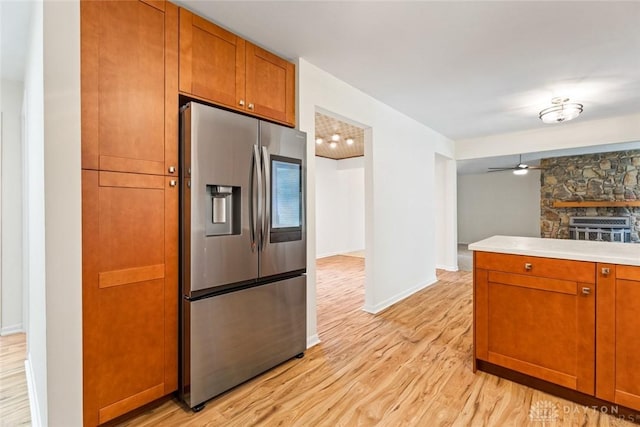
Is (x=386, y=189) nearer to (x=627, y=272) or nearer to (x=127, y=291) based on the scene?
(x=627, y=272)

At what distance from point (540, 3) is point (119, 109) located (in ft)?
8.58

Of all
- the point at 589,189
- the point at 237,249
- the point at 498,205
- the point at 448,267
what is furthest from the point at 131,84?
the point at 498,205

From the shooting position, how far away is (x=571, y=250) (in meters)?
1.96

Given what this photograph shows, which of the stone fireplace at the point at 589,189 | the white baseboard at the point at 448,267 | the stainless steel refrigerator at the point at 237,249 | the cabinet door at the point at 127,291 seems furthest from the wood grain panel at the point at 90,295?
the stone fireplace at the point at 589,189

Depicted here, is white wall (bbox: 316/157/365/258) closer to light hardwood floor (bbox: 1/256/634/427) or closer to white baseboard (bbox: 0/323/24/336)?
light hardwood floor (bbox: 1/256/634/427)

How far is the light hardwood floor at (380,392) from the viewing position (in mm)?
1747

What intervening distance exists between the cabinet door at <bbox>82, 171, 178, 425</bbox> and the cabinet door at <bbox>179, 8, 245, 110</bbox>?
65 cm

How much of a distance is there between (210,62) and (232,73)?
0.54 ft

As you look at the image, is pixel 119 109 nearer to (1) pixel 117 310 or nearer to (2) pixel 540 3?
(1) pixel 117 310

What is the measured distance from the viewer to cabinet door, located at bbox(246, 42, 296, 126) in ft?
7.35

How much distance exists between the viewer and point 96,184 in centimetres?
153

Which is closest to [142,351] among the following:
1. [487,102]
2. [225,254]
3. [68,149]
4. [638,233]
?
[225,254]

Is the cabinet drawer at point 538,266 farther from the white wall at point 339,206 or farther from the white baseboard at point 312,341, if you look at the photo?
the white wall at point 339,206

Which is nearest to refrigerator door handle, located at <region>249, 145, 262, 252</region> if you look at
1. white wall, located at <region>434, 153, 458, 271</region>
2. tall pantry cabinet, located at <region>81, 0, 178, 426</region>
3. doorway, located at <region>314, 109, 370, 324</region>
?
tall pantry cabinet, located at <region>81, 0, 178, 426</region>
